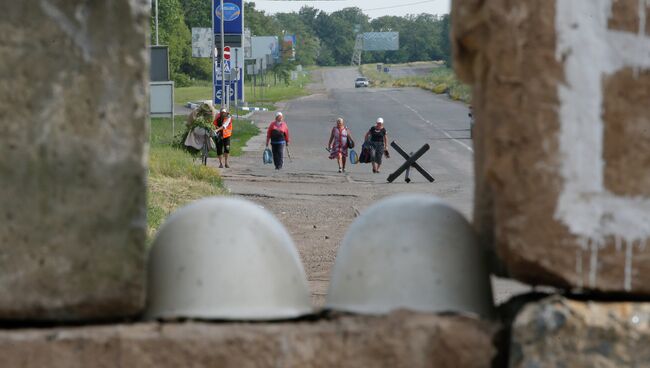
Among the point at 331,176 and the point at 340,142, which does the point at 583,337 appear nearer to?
the point at 331,176

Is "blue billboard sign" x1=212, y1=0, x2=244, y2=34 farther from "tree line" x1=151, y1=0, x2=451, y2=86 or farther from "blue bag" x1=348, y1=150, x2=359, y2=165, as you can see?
"tree line" x1=151, y1=0, x2=451, y2=86

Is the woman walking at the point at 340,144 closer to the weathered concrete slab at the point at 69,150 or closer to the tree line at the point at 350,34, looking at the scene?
the weathered concrete slab at the point at 69,150

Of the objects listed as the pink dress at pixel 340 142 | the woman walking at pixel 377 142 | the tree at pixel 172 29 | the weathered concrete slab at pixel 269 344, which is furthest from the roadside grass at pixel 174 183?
the tree at pixel 172 29

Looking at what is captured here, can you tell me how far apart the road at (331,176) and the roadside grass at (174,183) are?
0.62 metres

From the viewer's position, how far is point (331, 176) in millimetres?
25766

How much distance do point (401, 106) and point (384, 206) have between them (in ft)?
188

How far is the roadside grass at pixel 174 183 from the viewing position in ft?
51.5

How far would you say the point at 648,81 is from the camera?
3281 millimetres

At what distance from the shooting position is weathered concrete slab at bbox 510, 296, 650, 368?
3258 mm

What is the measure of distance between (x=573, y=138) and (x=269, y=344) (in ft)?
3.12

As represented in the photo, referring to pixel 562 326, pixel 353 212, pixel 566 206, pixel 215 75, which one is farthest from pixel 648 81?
pixel 215 75

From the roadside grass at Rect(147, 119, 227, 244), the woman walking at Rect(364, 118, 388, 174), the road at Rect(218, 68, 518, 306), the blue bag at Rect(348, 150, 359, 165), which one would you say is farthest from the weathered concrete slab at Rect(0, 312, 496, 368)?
the blue bag at Rect(348, 150, 359, 165)

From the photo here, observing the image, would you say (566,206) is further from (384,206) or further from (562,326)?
(384,206)

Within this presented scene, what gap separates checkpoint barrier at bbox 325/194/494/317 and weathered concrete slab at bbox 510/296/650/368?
0.81 feet
